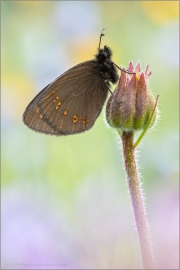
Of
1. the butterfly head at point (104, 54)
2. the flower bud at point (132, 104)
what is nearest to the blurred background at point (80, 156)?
the flower bud at point (132, 104)

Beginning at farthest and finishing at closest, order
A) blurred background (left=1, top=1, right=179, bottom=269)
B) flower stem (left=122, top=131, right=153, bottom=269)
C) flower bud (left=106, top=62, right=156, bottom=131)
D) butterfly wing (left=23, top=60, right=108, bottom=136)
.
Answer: blurred background (left=1, top=1, right=179, bottom=269) → butterfly wing (left=23, top=60, right=108, bottom=136) → flower bud (left=106, top=62, right=156, bottom=131) → flower stem (left=122, top=131, right=153, bottom=269)

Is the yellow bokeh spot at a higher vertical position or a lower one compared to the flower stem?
higher

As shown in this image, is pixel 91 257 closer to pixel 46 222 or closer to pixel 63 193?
pixel 46 222

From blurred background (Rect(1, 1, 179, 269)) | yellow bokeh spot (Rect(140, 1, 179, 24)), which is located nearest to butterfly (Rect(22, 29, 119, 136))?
blurred background (Rect(1, 1, 179, 269))

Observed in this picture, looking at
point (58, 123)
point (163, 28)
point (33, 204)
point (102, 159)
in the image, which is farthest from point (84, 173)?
point (163, 28)

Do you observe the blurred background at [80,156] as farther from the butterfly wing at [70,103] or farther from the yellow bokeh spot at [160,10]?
the butterfly wing at [70,103]

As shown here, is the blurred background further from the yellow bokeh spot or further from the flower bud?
the flower bud
